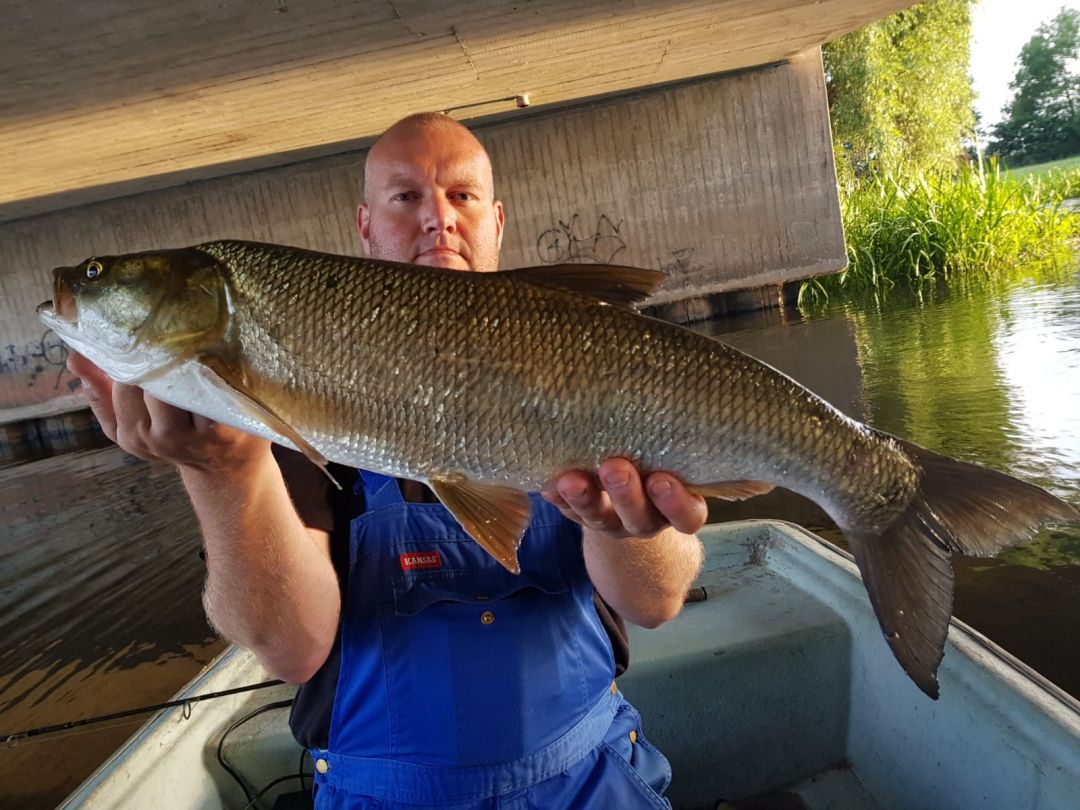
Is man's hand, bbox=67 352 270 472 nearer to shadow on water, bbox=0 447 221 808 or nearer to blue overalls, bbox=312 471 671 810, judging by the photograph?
blue overalls, bbox=312 471 671 810

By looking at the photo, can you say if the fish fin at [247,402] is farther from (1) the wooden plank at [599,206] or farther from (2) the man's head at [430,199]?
(1) the wooden plank at [599,206]

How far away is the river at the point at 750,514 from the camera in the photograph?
12.6ft

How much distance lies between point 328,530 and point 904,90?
2455cm

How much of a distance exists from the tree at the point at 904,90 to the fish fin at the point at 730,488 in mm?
21827

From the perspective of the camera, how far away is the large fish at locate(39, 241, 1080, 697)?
64.2 inches

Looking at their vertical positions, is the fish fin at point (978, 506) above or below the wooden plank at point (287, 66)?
below

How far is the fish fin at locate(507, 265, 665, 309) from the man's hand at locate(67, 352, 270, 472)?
0.73 m

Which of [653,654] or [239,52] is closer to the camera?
[653,654]

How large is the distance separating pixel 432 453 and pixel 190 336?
1.94 ft

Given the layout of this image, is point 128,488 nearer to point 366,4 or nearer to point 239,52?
point 239,52

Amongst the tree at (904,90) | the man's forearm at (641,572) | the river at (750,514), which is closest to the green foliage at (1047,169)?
the tree at (904,90)

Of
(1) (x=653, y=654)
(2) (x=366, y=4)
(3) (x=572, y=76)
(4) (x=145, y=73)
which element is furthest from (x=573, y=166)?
(1) (x=653, y=654)

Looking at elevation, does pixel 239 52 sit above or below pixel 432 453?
above

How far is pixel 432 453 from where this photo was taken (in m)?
1.67
